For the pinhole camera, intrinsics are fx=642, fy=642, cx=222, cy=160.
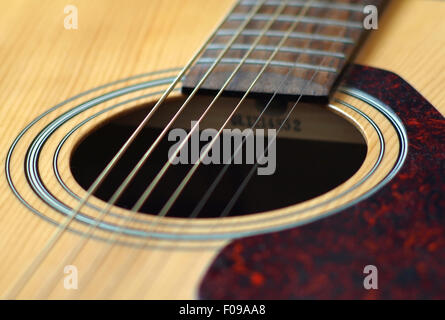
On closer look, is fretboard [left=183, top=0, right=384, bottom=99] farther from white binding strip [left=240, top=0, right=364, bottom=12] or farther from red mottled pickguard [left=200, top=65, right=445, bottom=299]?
red mottled pickguard [left=200, top=65, right=445, bottom=299]

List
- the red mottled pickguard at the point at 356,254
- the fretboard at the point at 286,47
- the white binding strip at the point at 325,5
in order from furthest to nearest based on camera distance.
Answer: the white binding strip at the point at 325,5
the fretboard at the point at 286,47
the red mottled pickguard at the point at 356,254

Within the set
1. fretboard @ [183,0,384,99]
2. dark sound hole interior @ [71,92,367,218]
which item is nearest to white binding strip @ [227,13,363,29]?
fretboard @ [183,0,384,99]

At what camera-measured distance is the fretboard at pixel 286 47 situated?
0.70 meters

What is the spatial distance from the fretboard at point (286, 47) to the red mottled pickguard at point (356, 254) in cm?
18

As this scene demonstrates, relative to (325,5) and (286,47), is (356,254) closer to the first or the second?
(286,47)

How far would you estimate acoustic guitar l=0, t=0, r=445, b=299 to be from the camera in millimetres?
497

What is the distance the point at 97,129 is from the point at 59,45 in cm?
19

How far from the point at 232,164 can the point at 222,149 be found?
0.09 ft

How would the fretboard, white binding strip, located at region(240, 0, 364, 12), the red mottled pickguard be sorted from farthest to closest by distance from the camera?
white binding strip, located at region(240, 0, 364, 12) → the fretboard → the red mottled pickguard

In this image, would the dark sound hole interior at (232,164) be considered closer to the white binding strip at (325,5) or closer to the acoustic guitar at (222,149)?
the acoustic guitar at (222,149)

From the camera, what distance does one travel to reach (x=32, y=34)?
0.84 m

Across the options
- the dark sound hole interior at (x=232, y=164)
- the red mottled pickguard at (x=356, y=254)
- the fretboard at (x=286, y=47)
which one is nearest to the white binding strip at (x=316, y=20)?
the fretboard at (x=286, y=47)
